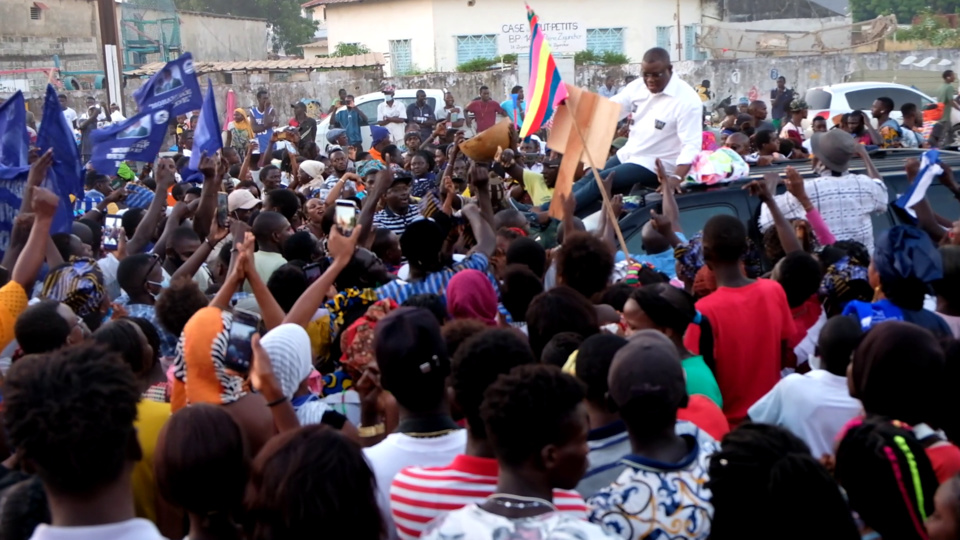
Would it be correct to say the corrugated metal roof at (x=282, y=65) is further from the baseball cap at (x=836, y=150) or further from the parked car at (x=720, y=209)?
the baseball cap at (x=836, y=150)

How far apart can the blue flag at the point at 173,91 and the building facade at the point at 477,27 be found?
28.5 meters

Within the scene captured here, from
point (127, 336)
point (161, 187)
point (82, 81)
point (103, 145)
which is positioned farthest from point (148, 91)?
point (82, 81)

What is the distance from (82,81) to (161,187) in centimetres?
2854

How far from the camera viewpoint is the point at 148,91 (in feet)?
28.3

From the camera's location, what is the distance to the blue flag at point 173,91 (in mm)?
8578

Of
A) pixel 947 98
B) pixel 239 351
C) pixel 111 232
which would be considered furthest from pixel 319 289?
pixel 947 98

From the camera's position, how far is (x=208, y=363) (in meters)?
3.68

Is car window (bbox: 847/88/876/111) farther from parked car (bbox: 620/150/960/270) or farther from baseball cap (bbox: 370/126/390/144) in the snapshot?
parked car (bbox: 620/150/960/270)

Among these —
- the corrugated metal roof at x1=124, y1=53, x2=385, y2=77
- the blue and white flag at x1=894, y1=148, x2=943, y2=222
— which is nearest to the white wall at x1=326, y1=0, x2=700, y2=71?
the corrugated metal roof at x1=124, y1=53, x2=385, y2=77

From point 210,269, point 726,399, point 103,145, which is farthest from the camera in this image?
point 103,145

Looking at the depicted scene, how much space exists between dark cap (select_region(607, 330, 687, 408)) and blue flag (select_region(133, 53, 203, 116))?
6.32 m

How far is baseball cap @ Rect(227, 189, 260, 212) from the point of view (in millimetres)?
8445

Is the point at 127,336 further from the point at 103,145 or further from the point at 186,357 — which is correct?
the point at 103,145

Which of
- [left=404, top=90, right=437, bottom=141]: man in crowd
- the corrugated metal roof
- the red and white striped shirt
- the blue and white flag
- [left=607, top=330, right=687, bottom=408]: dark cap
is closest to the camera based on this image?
the red and white striped shirt
